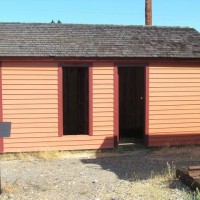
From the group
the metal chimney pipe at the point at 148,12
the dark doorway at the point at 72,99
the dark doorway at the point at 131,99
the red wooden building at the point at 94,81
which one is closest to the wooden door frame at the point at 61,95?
the red wooden building at the point at 94,81

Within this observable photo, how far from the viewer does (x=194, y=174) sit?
7684 mm

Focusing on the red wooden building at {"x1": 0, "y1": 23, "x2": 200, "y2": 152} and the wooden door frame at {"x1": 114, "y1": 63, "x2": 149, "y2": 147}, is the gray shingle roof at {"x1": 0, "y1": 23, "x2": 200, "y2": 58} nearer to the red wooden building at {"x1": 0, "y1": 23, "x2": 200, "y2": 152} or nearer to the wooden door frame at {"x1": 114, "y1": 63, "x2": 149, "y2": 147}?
the red wooden building at {"x1": 0, "y1": 23, "x2": 200, "y2": 152}

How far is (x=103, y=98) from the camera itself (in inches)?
465

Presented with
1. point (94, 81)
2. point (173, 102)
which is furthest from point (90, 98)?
point (173, 102)

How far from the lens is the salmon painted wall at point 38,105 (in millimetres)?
11242

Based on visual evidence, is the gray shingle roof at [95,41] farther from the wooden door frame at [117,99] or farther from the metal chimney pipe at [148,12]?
the metal chimney pipe at [148,12]

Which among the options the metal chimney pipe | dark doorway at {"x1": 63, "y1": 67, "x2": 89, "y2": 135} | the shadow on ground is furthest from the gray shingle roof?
the metal chimney pipe

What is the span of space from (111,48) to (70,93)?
305cm

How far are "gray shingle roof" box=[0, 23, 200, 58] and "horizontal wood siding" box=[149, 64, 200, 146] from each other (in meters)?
0.51

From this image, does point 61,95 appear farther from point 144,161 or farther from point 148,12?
point 148,12

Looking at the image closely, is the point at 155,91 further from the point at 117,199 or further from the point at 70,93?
the point at 117,199

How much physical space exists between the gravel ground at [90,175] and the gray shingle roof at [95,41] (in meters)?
2.79

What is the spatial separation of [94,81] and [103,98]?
541 millimetres

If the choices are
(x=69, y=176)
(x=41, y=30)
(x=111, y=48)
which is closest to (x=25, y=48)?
(x=41, y=30)
